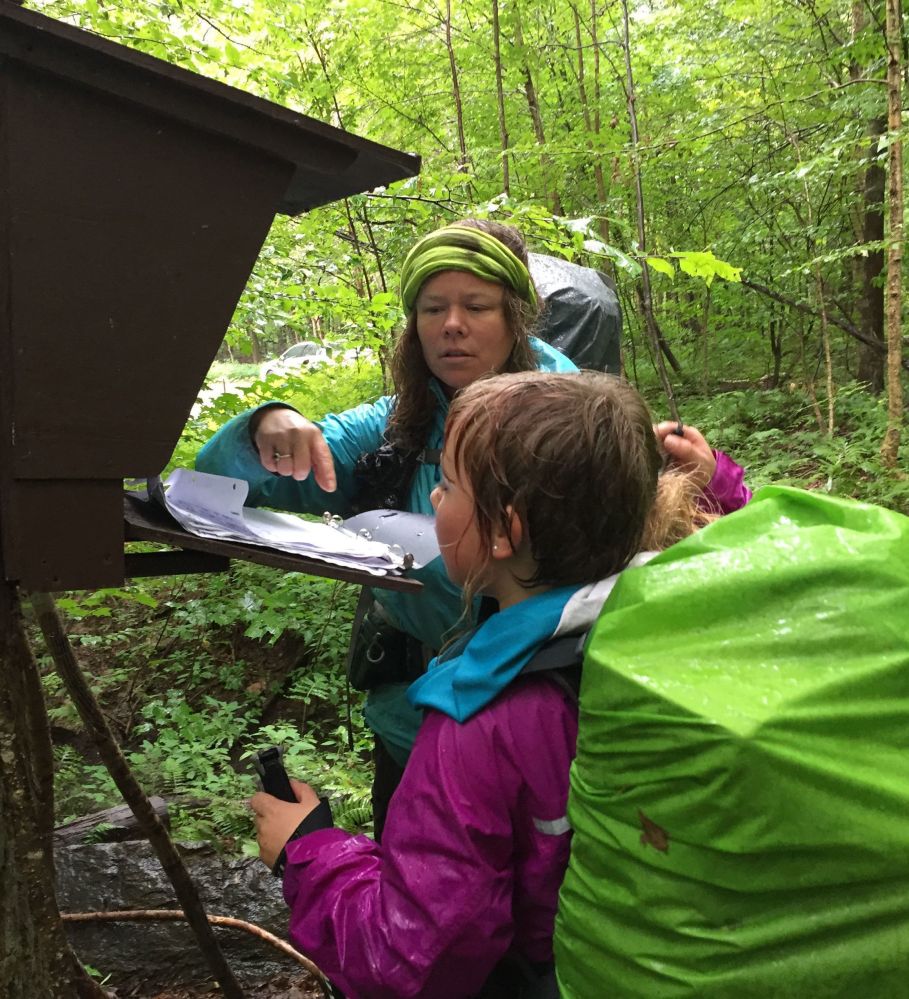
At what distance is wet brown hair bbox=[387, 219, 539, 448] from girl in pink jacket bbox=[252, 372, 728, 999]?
625 mm

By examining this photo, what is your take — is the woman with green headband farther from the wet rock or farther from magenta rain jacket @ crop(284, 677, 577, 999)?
the wet rock

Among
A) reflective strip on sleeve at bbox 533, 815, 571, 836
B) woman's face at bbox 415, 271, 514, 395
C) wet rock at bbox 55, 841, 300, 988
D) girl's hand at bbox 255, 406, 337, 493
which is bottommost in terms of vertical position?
wet rock at bbox 55, 841, 300, 988

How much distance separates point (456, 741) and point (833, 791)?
1.69 feet

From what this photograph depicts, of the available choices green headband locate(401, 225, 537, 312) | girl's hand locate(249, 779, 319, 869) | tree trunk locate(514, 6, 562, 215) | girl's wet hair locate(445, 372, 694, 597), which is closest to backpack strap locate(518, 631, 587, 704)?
girl's wet hair locate(445, 372, 694, 597)

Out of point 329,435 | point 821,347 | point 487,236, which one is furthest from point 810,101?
point 329,435

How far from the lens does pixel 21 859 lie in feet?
4.15

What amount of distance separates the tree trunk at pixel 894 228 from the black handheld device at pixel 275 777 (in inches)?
212

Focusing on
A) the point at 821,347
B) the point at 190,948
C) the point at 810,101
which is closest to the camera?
the point at 190,948

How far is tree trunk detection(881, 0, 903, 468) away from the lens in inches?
199

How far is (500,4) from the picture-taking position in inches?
274

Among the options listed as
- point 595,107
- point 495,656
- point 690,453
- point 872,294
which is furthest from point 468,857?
point 872,294

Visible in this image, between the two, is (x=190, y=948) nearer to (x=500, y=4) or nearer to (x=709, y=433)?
(x=709, y=433)

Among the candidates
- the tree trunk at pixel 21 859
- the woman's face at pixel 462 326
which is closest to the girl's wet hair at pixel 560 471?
the woman's face at pixel 462 326

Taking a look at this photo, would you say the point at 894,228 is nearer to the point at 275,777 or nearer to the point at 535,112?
the point at 535,112
